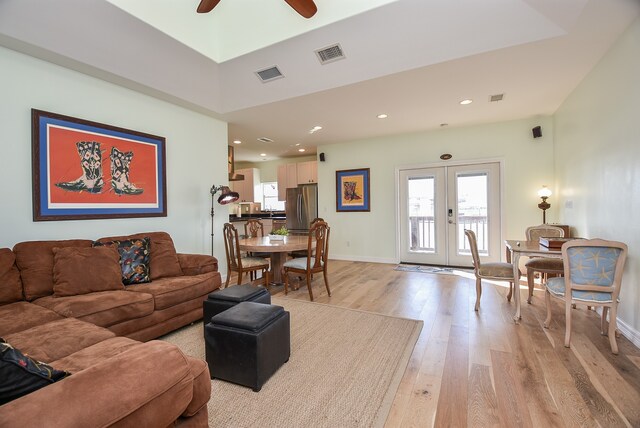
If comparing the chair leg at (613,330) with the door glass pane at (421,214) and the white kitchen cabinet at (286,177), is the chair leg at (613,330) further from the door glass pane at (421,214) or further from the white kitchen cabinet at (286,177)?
the white kitchen cabinet at (286,177)

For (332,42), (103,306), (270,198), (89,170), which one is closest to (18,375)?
(103,306)

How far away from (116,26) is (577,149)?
536 centimetres

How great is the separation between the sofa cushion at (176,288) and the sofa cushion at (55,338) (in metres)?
0.66

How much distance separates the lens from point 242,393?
1829 mm

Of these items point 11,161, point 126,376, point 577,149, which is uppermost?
point 577,149

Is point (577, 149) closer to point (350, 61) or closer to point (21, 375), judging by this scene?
point (350, 61)

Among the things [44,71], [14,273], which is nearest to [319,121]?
[44,71]

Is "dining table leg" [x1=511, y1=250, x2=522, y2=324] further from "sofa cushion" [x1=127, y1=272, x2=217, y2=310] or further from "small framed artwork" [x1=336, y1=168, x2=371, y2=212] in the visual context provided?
"small framed artwork" [x1=336, y1=168, x2=371, y2=212]

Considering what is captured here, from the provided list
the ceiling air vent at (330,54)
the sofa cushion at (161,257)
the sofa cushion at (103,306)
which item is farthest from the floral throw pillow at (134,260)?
the ceiling air vent at (330,54)

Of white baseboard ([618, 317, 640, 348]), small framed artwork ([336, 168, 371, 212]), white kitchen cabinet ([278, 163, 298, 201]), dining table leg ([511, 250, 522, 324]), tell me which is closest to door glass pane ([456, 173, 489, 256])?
small framed artwork ([336, 168, 371, 212])

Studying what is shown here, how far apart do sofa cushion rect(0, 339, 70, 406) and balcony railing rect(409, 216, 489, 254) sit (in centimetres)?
563

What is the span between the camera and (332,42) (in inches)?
119

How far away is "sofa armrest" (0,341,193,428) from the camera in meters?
0.73

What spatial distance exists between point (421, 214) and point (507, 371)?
3.93m
